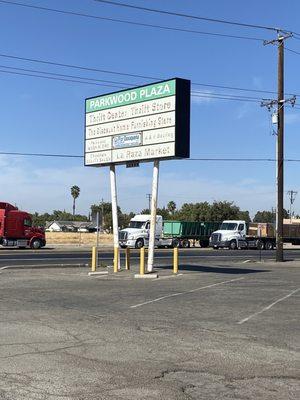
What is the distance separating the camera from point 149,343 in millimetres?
8836

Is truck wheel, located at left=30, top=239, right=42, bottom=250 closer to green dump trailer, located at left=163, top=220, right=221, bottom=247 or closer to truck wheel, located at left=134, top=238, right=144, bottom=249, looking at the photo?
truck wheel, located at left=134, top=238, right=144, bottom=249

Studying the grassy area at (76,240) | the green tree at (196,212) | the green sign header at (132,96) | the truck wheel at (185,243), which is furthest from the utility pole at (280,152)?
the green tree at (196,212)

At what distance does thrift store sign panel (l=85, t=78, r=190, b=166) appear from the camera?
2091 centimetres

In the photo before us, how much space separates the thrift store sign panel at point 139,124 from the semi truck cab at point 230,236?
101 feet

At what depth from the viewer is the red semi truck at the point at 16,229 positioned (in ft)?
149

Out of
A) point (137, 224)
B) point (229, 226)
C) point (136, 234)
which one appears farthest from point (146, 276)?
point (229, 226)

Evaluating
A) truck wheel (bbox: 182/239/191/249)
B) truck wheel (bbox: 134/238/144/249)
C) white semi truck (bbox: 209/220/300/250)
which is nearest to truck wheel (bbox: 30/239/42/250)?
truck wheel (bbox: 134/238/144/249)

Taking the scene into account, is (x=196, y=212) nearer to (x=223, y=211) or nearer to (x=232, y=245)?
(x=223, y=211)

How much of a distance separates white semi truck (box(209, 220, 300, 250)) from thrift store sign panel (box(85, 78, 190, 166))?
3036 centimetres

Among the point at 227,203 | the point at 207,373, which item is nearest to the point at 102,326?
the point at 207,373

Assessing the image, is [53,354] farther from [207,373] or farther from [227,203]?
[227,203]

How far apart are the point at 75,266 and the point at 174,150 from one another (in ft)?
30.2

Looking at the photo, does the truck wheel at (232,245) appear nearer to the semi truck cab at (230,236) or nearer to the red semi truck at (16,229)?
the semi truck cab at (230,236)

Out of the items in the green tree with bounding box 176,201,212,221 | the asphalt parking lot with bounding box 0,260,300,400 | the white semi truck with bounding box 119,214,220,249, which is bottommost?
the asphalt parking lot with bounding box 0,260,300,400
